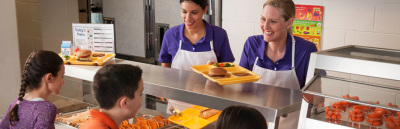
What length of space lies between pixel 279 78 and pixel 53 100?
1637mm

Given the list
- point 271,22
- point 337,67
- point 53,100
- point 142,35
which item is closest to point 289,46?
point 271,22

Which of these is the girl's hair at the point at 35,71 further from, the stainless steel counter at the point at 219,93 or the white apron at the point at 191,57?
the white apron at the point at 191,57

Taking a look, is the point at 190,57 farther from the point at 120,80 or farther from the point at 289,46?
the point at 120,80

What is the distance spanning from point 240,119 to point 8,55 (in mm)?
4295

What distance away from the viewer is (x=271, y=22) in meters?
2.97

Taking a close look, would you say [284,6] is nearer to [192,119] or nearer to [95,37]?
[192,119]

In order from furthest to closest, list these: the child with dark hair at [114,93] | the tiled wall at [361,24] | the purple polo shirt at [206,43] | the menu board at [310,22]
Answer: the menu board at [310,22] < the tiled wall at [361,24] < the purple polo shirt at [206,43] < the child with dark hair at [114,93]

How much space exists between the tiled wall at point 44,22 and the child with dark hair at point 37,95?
9.80 feet

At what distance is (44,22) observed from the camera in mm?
5520

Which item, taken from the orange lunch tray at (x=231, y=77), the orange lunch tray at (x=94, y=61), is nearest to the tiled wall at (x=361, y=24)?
the orange lunch tray at (x=231, y=77)

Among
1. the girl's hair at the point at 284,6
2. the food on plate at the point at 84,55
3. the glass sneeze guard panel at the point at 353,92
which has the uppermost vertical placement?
the girl's hair at the point at 284,6

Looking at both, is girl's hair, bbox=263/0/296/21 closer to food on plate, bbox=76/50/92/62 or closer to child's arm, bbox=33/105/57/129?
food on plate, bbox=76/50/92/62

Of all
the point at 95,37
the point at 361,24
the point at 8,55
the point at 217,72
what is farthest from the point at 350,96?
the point at 8,55

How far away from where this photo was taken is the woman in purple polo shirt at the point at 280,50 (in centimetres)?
296
